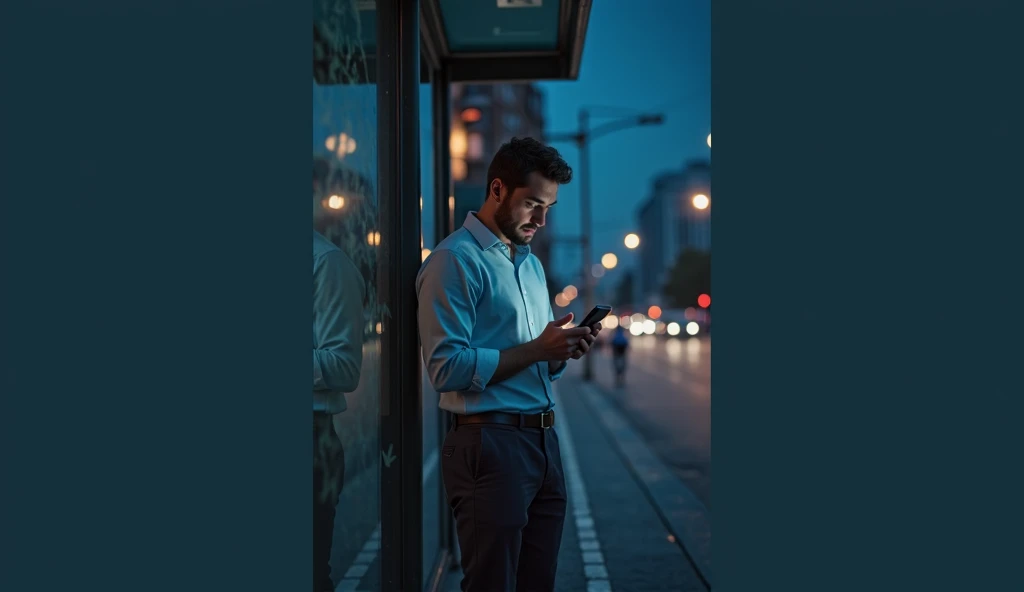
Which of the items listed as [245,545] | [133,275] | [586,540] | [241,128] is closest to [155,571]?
[245,545]

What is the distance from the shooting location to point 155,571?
1.67m

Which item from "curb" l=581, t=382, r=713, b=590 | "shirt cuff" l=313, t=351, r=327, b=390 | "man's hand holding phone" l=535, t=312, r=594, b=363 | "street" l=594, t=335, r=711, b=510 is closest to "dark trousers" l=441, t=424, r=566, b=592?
"man's hand holding phone" l=535, t=312, r=594, b=363

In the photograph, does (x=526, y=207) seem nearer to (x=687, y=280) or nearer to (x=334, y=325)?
(x=334, y=325)

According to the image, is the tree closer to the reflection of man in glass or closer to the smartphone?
the smartphone

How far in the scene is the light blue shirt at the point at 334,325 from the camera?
2.24 m

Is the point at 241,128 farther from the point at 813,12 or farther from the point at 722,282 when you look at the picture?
the point at 813,12

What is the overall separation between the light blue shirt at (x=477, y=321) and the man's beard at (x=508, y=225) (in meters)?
0.05

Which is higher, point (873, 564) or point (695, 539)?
point (873, 564)

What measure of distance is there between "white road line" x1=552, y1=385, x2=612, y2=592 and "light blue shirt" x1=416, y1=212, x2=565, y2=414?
85cm

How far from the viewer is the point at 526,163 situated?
2.87 metres

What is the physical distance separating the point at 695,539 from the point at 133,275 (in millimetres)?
5770

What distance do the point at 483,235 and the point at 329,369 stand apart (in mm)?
794

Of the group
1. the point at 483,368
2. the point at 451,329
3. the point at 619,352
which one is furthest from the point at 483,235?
the point at 619,352

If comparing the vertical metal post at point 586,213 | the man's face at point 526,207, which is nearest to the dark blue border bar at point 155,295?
the man's face at point 526,207
